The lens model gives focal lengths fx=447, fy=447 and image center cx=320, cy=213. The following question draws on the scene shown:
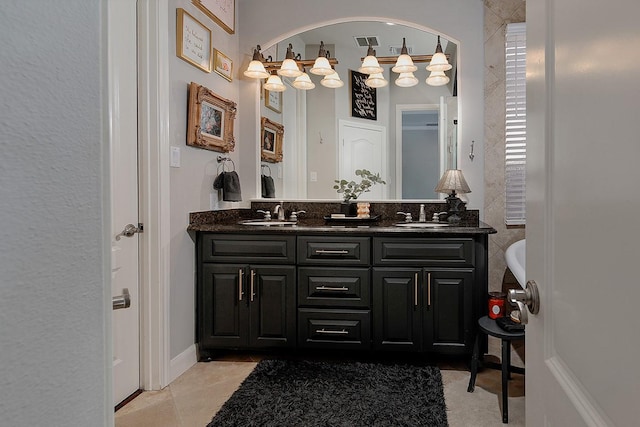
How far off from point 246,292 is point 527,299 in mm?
2150

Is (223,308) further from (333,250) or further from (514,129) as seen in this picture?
(514,129)

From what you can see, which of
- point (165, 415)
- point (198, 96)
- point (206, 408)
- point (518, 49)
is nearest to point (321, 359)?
point (206, 408)

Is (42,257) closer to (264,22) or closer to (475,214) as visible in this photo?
(475,214)

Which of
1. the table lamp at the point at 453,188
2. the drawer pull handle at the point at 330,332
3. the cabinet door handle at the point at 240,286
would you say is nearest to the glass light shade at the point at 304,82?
the table lamp at the point at 453,188

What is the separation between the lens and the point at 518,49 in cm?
311

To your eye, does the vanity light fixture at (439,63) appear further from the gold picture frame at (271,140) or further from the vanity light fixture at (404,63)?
the gold picture frame at (271,140)

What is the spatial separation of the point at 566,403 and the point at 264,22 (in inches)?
Answer: 134

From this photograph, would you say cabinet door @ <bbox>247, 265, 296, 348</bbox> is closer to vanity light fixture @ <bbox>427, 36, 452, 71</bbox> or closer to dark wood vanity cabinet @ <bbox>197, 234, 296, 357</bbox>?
dark wood vanity cabinet @ <bbox>197, 234, 296, 357</bbox>

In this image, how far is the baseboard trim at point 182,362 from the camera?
256 centimetres

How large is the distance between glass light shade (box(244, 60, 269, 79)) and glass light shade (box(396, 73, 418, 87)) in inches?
40.3

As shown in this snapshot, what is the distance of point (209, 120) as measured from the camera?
9.55ft

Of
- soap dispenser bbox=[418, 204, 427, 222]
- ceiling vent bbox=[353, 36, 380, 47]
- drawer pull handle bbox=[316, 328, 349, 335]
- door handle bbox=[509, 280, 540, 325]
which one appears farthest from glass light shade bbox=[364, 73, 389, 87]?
door handle bbox=[509, 280, 540, 325]

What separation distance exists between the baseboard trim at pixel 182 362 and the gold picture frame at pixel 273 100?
1861 millimetres

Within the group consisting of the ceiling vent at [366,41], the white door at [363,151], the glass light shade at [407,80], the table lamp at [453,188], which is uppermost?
the ceiling vent at [366,41]
